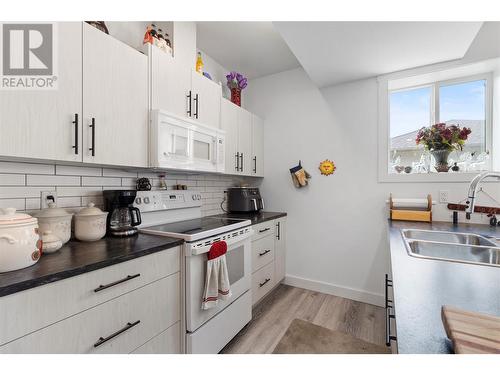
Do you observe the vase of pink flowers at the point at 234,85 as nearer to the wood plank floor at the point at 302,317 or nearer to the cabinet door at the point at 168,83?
the cabinet door at the point at 168,83

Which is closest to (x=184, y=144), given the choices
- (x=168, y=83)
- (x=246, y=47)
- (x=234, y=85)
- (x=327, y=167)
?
(x=168, y=83)

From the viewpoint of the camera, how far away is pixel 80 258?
104 centimetres

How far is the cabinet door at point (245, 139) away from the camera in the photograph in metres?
2.61

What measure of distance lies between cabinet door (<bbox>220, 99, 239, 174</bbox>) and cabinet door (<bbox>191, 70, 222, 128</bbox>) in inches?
4.0

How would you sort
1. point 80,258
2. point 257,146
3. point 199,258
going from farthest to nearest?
point 257,146 → point 199,258 → point 80,258

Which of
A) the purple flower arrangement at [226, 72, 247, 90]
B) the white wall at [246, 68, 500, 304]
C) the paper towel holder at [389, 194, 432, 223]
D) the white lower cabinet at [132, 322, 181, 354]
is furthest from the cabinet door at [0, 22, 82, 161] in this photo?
the paper towel holder at [389, 194, 432, 223]

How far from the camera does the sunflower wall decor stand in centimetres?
264

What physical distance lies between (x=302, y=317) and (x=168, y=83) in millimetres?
2316

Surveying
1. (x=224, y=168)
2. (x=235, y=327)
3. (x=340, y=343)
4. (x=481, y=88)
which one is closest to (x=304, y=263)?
(x=340, y=343)

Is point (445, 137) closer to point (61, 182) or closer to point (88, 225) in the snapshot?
point (88, 225)

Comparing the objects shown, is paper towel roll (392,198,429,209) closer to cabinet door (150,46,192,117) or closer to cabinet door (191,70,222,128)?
cabinet door (191,70,222,128)

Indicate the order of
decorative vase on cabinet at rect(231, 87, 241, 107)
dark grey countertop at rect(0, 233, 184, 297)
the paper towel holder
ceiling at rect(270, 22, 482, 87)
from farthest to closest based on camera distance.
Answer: decorative vase on cabinet at rect(231, 87, 241, 107)
the paper towel holder
ceiling at rect(270, 22, 482, 87)
dark grey countertop at rect(0, 233, 184, 297)

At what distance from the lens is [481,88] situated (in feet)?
7.17

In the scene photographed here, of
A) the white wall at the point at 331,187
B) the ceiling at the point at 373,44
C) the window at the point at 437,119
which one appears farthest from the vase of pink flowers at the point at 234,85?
the window at the point at 437,119
